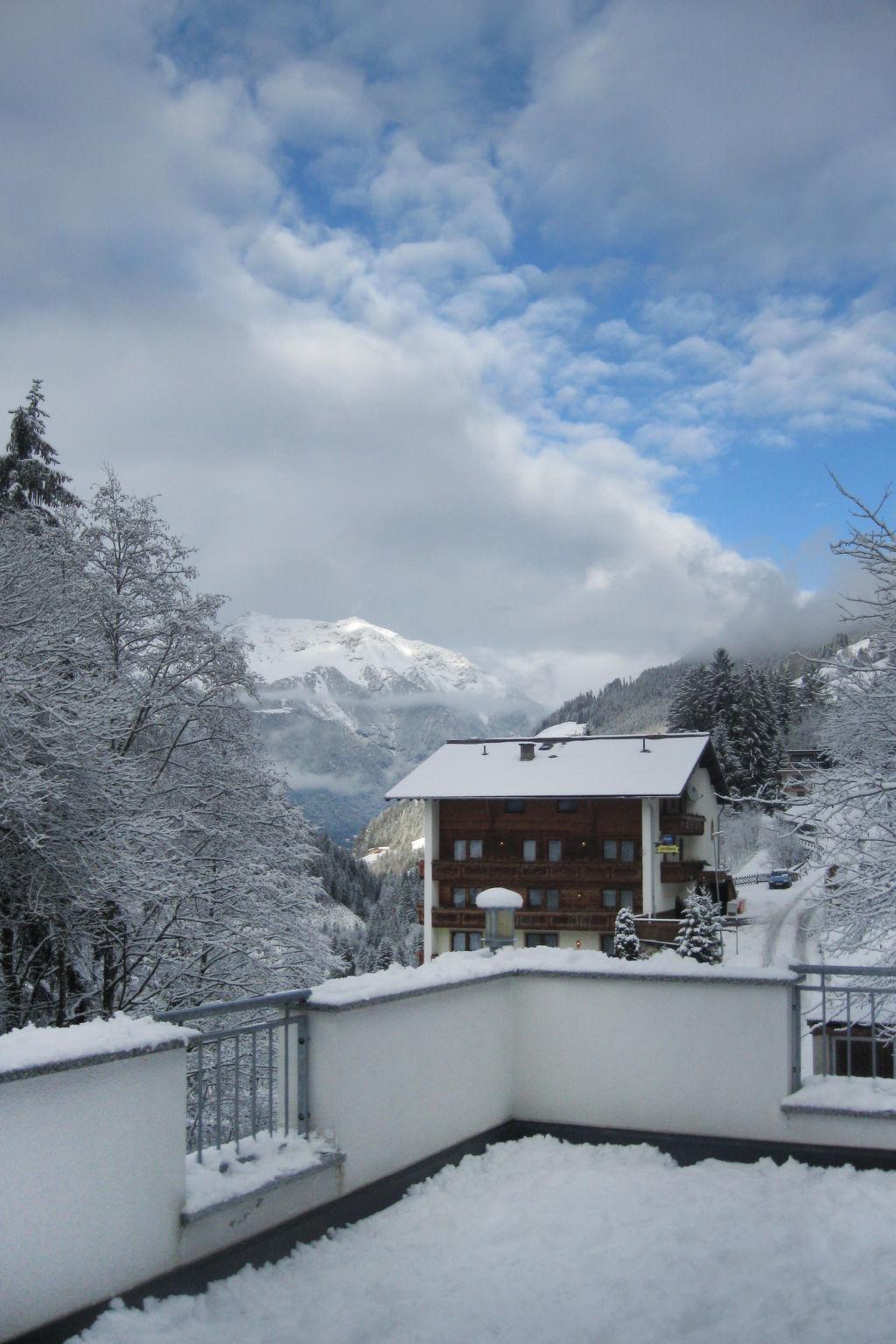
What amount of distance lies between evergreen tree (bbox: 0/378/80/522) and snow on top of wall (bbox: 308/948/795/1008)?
16.7 metres

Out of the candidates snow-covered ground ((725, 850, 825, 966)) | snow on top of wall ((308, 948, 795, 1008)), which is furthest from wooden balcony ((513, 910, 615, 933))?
snow on top of wall ((308, 948, 795, 1008))

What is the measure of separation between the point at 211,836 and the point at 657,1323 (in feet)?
46.6

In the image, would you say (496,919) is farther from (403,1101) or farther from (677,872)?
(677,872)

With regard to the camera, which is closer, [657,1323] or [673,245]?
[657,1323]

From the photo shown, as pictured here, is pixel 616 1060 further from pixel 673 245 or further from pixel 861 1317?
pixel 673 245

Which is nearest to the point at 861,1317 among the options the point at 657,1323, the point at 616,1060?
the point at 657,1323

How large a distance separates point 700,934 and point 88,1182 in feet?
75.0

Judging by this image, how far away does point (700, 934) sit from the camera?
25172mm

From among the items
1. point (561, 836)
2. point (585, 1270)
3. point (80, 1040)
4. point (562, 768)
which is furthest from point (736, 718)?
point (80, 1040)

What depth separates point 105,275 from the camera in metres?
16.9

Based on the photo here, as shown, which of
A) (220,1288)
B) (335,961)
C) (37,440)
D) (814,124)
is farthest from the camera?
(37,440)

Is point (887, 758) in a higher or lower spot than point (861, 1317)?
higher

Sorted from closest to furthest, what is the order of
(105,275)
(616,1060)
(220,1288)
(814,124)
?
(220,1288) < (616,1060) < (814,124) < (105,275)

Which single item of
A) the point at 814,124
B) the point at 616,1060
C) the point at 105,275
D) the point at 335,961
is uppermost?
the point at 105,275
